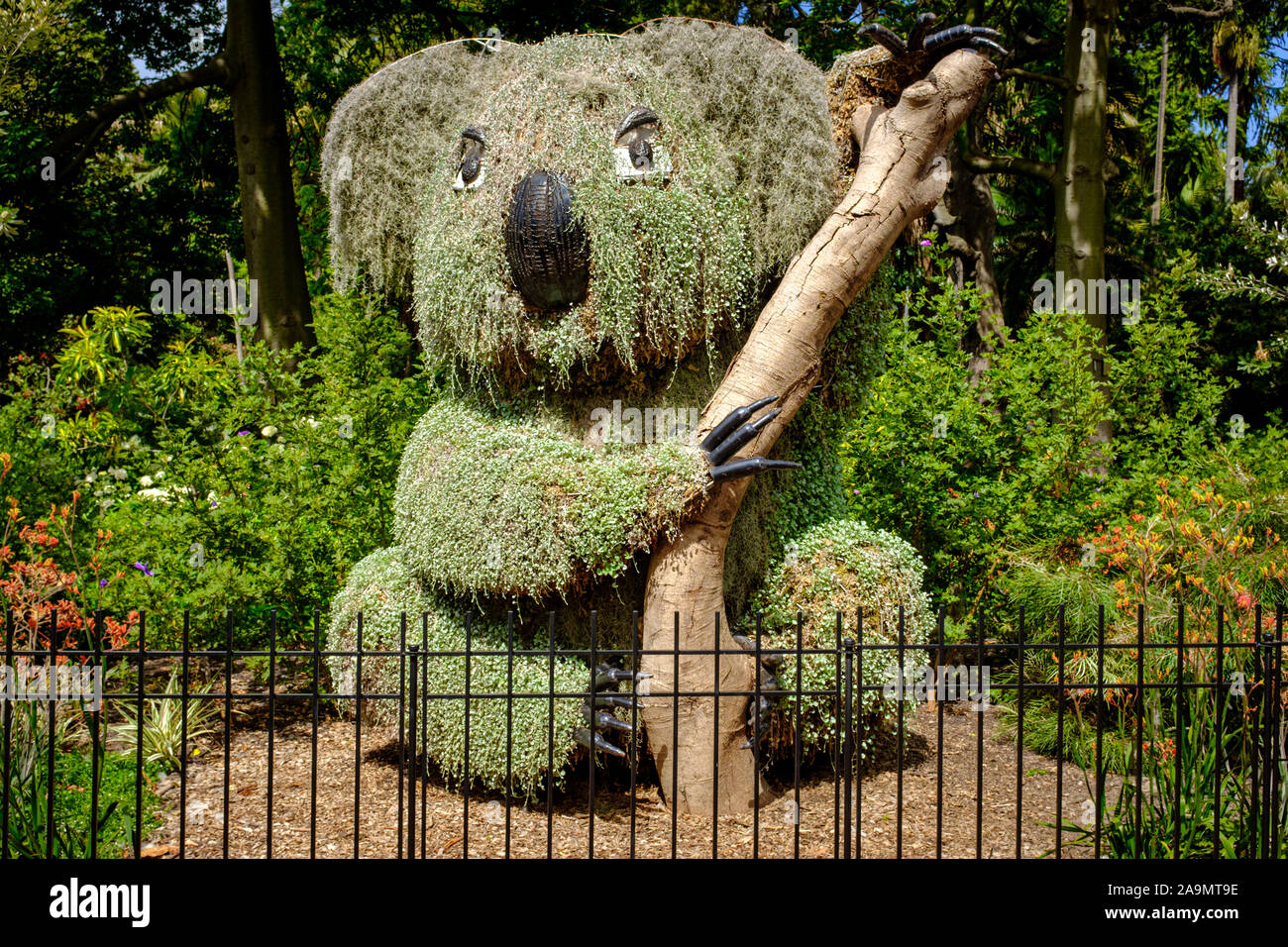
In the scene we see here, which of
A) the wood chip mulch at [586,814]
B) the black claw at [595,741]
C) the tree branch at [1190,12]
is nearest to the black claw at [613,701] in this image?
the black claw at [595,741]

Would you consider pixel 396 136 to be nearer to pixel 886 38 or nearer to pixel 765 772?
pixel 886 38

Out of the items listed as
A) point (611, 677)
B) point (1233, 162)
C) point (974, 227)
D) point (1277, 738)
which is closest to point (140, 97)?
point (611, 677)

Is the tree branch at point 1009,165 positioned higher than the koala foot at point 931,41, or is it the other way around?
the tree branch at point 1009,165

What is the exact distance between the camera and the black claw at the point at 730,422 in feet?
13.3

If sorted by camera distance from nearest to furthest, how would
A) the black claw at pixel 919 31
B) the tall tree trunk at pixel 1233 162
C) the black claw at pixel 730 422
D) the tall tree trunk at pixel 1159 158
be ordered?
the black claw at pixel 919 31, the black claw at pixel 730 422, the tall tree trunk at pixel 1233 162, the tall tree trunk at pixel 1159 158

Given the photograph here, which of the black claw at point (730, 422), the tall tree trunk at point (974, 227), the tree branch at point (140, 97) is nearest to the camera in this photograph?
the black claw at point (730, 422)

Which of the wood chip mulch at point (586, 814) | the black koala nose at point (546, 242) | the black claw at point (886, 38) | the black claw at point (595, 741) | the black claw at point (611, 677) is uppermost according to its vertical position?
the black claw at point (886, 38)

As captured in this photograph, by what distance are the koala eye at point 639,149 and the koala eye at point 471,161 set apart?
1.84ft

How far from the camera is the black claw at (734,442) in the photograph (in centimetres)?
404

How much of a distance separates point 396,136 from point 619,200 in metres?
1.38

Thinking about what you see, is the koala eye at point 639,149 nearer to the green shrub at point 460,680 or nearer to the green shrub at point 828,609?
the green shrub at point 828,609

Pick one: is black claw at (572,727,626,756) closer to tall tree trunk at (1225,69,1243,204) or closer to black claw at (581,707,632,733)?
black claw at (581,707,632,733)

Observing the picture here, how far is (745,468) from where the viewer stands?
13.1 ft

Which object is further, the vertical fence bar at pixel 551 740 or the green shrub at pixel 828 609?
the green shrub at pixel 828 609
